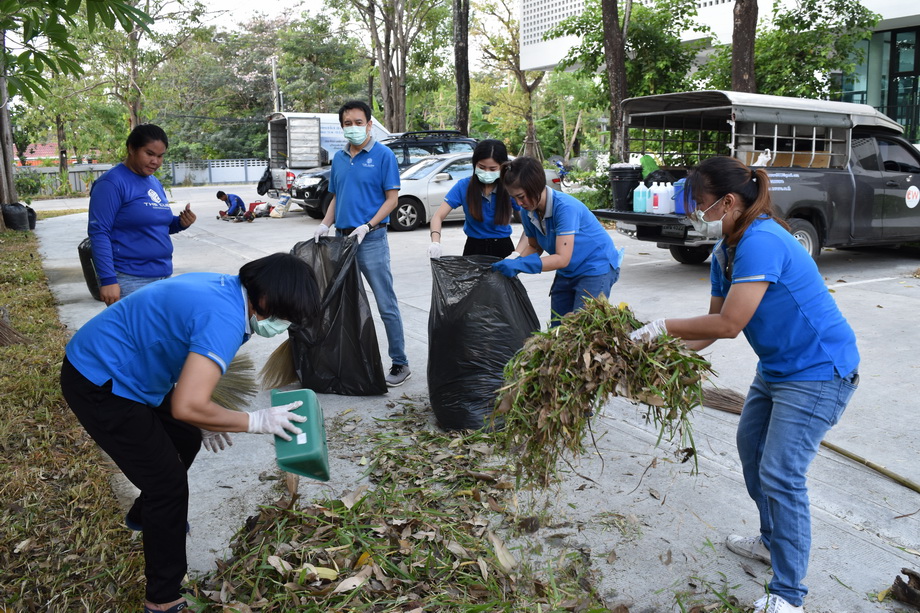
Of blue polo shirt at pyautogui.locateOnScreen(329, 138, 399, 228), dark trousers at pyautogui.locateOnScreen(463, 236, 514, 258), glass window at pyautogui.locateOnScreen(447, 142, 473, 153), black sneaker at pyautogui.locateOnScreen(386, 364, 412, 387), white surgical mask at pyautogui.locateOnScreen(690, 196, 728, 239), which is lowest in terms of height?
black sneaker at pyautogui.locateOnScreen(386, 364, 412, 387)

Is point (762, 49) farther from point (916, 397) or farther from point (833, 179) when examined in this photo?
point (916, 397)

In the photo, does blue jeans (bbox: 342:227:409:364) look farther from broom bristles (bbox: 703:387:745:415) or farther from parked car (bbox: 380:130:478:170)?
parked car (bbox: 380:130:478:170)

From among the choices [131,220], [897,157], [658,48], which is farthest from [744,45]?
[131,220]

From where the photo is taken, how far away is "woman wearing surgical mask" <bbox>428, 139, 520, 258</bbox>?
4789 millimetres

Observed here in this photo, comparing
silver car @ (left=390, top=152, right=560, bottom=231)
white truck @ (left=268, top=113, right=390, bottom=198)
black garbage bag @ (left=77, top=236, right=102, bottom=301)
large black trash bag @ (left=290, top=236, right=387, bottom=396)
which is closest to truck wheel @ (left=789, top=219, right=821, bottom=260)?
large black trash bag @ (left=290, top=236, right=387, bottom=396)

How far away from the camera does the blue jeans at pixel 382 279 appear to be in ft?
16.7

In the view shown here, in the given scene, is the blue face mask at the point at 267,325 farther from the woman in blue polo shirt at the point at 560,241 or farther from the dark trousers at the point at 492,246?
the dark trousers at the point at 492,246

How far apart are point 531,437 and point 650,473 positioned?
1.28m

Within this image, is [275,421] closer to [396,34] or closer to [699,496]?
[699,496]

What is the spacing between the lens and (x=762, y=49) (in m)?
13.6

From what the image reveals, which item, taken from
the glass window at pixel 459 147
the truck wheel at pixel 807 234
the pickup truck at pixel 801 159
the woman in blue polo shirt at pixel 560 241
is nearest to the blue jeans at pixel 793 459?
the woman in blue polo shirt at pixel 560 241

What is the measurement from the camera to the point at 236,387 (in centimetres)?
443

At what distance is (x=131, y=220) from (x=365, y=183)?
5.21ft

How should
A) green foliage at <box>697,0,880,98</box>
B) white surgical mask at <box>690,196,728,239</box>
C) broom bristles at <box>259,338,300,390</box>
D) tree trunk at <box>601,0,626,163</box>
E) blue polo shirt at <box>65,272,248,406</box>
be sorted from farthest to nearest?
tree trunk at <box>601,0,626,163</box>
green foliage at <box>697,0,880,98</box>
broom bristles at <box>259,338,300,390</box>
white surgical mask at <box>690,196,728,239</box>
blue polo shirt at <box>65,272,248,406</box>
